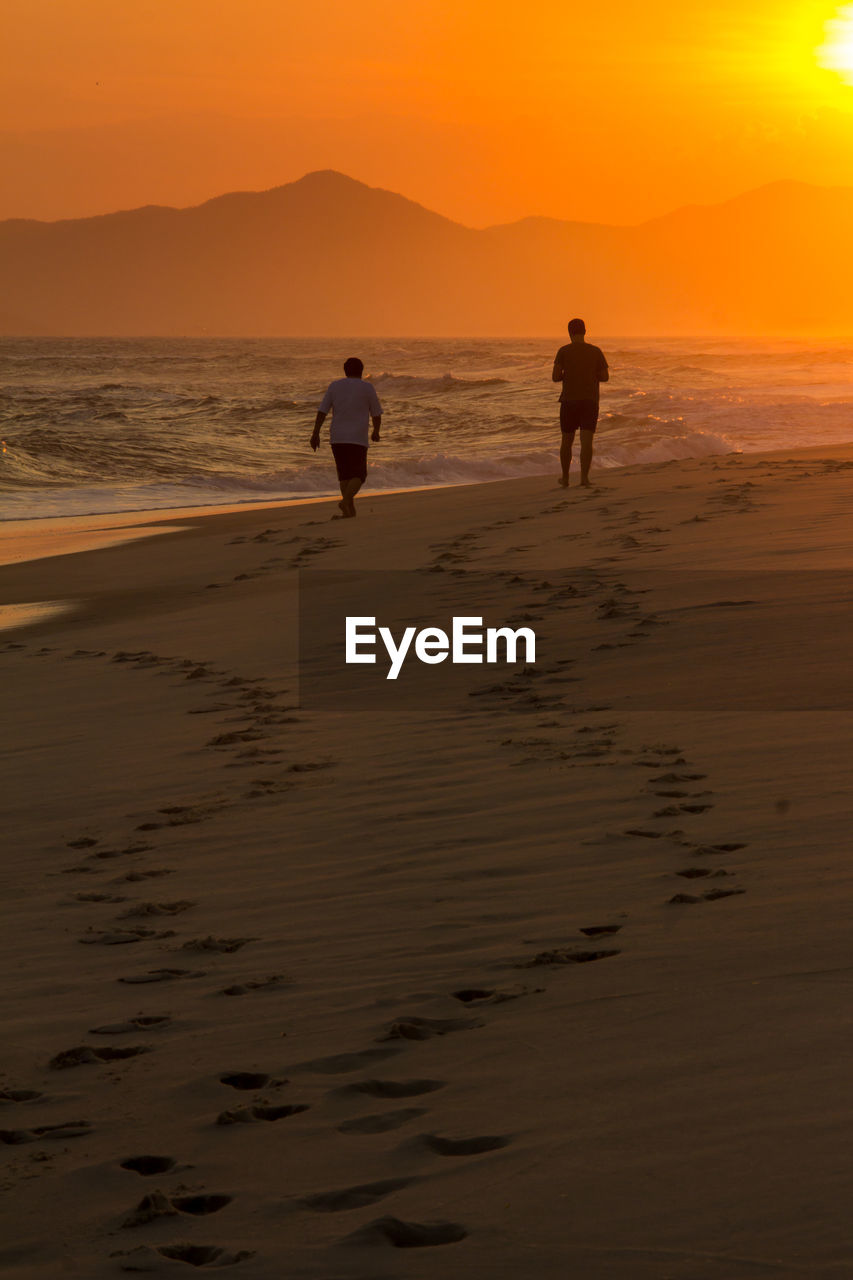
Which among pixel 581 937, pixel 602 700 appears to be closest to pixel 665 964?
pixel 581 937

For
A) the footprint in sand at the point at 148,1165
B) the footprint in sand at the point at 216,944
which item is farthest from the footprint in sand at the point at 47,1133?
the footprint in sand at the point at 216,944

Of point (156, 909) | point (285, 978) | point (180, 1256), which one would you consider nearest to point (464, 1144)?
point (180, 1256)

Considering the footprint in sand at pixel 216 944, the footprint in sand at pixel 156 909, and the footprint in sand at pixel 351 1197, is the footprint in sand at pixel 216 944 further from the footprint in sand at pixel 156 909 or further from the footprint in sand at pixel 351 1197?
the footprint in sand at pixel 351 1197

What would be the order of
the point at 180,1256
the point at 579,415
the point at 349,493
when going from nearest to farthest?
1. the point at 180,1256
2. the point at 349,493
3. the point at 579,415

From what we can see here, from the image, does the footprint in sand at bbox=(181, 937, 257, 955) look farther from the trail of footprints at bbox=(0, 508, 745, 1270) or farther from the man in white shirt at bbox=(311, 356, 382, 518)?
the man in white shirt at bbox=(311, 356, 382, 518)

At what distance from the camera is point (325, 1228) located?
7.39 feet

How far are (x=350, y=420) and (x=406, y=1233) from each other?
11767 millimetres

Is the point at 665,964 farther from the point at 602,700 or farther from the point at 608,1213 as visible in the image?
the point at 602,700

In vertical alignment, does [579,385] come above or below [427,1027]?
above

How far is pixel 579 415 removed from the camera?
1452cm

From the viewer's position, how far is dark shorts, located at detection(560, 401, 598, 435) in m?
14.5

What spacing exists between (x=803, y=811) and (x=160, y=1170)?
237 cm

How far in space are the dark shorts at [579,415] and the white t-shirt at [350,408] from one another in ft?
7.65

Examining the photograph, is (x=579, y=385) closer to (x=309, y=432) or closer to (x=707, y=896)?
(x=707, y=896)
